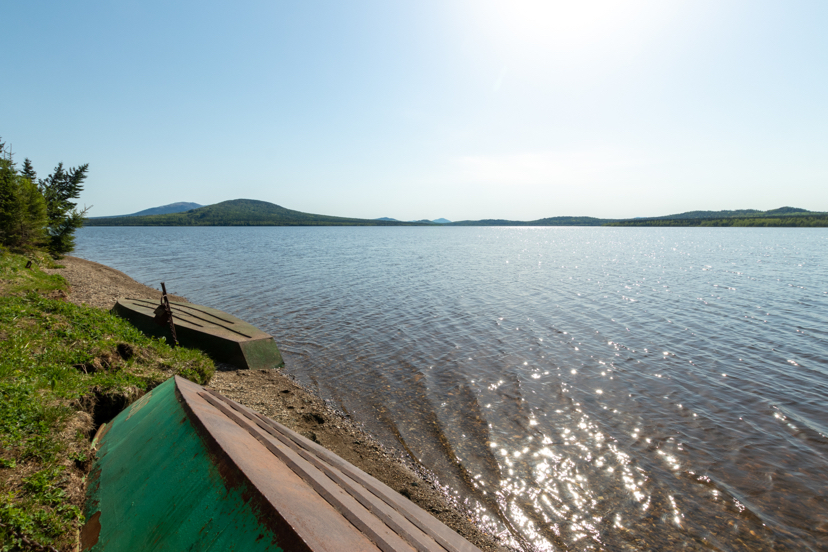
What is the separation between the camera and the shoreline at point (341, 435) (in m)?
6.12

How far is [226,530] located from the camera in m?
3.19

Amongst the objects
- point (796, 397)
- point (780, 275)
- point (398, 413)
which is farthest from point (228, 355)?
point (780, 275)

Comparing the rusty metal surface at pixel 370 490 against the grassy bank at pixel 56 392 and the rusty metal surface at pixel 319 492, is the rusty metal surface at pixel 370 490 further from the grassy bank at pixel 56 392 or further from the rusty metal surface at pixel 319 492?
the grassy bank at pixel 56 392

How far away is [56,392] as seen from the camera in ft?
19.9

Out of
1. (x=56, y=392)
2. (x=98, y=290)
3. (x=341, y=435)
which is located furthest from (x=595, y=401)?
(x=98, y=290)

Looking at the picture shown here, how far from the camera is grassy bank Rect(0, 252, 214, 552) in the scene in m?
4.00

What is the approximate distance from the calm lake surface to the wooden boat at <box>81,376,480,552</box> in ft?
9.48

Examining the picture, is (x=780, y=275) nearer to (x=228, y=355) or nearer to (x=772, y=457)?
(x=772, y=457)

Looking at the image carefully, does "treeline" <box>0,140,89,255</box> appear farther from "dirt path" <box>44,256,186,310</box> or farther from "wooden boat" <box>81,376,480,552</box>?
"wooden boat" <box>81,376,480,552</box>

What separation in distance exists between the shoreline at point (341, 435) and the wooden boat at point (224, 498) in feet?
3.10

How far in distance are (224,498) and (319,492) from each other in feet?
2.99

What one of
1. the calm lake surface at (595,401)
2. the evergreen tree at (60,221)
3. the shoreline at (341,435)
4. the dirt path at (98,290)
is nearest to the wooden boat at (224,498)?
the shoreline at (341,435)

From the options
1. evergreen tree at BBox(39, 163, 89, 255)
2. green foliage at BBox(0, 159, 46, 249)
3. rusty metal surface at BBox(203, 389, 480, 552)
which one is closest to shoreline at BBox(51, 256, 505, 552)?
Answer: rusty metal surface at BBox(203, 389, 480, 552)

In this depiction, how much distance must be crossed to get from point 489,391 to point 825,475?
22.8ft
